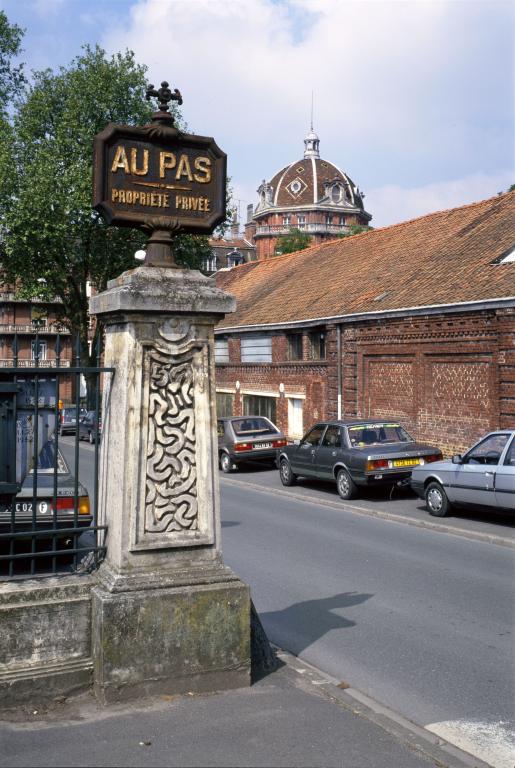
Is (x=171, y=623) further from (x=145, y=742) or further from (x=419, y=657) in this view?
(x=419, y=657)

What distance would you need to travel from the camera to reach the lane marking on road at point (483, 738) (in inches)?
198

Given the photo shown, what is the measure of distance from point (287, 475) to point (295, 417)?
28.9 ft

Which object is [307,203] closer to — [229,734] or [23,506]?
[23,506]

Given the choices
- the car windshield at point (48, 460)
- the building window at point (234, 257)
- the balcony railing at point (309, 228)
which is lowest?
the car windshield at point (48, 460)

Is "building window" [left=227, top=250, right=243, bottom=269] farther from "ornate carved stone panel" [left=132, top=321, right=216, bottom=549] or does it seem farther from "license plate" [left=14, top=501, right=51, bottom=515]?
"ornate carved stone panel" [left=132, top=321, right=216, bottom=549]

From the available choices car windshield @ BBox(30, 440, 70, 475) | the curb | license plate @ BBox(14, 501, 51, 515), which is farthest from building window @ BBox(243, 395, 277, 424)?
the curb

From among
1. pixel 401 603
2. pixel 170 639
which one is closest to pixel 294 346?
pixel 401 603

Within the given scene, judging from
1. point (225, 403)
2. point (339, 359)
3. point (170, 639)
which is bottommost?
point (170, 639)

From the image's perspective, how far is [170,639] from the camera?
531cm

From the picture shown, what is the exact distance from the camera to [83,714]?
16.5ft

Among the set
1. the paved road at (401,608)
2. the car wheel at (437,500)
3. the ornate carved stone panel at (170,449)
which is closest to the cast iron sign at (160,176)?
the ornate carved stone panel at (170,449)

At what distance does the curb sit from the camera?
4.80 m

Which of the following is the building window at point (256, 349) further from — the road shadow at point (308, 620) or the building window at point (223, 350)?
the road shadow at point (308, 620)

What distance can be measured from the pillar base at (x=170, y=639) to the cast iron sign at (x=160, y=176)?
2.52m
